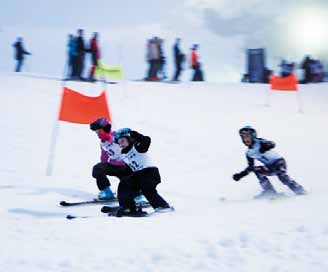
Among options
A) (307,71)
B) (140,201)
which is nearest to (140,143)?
(140,201)

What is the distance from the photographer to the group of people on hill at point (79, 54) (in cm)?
2108

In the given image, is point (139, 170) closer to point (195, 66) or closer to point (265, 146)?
point (265, 146)

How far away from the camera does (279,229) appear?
5230 millimetres

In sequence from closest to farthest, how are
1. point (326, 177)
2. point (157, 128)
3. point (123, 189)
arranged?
point (123, 189)
point (326, 177)
point (157, 128)

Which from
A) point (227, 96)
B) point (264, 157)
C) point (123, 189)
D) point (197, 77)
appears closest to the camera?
point (123, 189)

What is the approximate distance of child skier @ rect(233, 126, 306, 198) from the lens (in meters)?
8.85

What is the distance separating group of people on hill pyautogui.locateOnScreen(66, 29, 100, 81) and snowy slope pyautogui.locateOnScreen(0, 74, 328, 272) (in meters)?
0.84

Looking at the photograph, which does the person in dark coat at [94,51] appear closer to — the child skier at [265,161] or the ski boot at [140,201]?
the child skier at [265,161]

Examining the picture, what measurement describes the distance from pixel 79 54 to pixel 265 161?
13542 millimetres

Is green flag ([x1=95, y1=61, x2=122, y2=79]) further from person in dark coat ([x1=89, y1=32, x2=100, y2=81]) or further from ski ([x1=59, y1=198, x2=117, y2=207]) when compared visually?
ski ([x1=59, y1=198, x2=117, y2=207])

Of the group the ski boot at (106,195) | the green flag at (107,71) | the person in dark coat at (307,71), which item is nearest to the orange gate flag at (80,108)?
the ski boot at (106,195)

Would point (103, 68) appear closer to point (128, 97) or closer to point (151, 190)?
point (128, 97)

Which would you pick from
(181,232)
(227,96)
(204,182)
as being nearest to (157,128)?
(204,182)

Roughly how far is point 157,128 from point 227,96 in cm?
718
